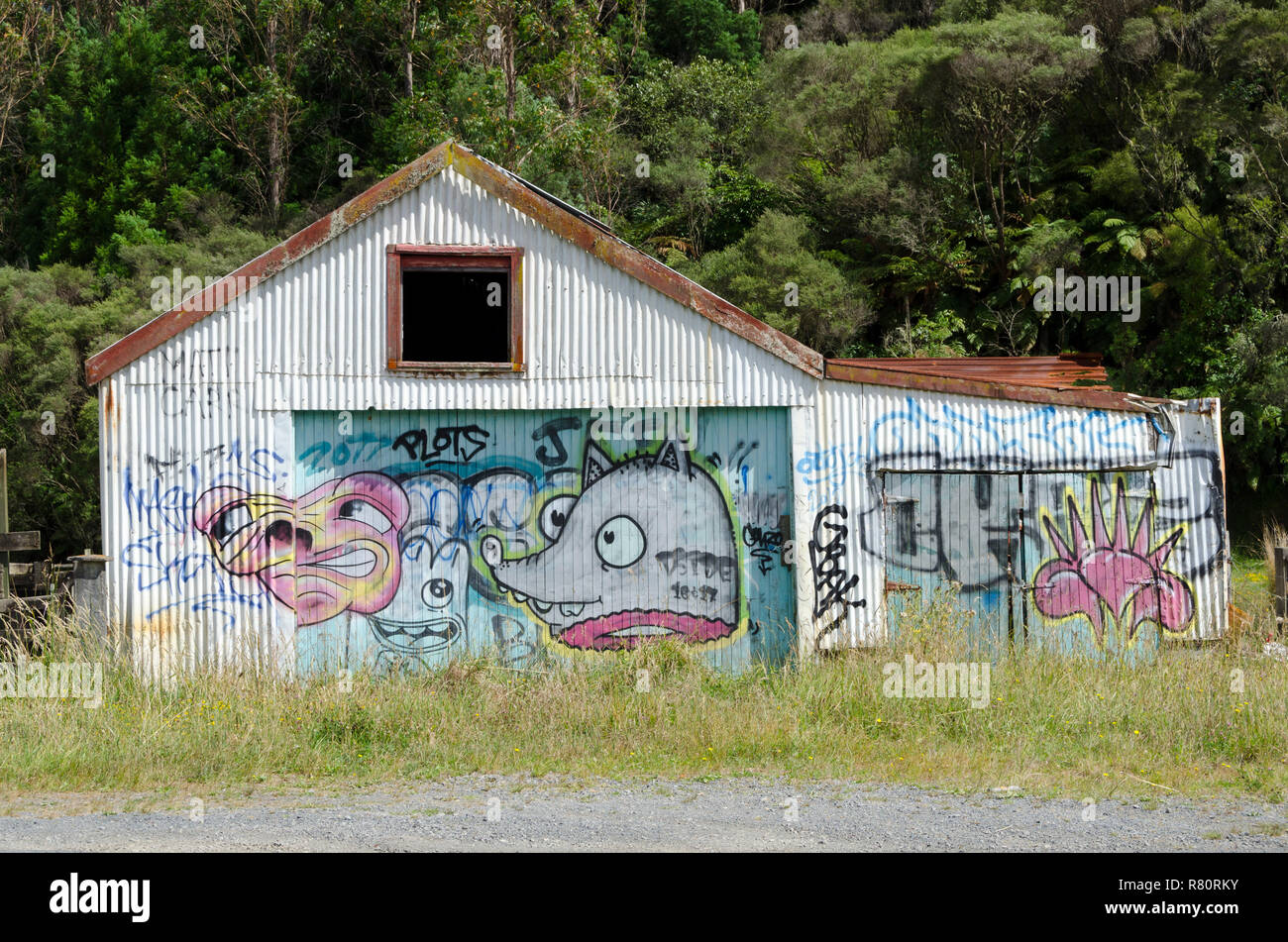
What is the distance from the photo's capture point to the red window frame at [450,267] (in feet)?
37.9

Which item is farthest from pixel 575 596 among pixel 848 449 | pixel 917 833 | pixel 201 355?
pixel 917 833

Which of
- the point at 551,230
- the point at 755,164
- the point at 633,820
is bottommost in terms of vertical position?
the point at 633,820

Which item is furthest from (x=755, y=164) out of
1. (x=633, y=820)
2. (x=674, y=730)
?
(x=633, y=820)

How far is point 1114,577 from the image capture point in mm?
11875

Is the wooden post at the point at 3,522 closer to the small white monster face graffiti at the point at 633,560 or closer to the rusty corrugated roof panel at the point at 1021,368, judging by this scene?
the small white monster face graffiti at the point at 633,560

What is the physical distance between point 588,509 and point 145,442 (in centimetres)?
438

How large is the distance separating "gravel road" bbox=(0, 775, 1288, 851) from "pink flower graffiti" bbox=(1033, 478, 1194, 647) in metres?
4.10

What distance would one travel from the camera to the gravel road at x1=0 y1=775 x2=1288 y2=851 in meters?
6.87

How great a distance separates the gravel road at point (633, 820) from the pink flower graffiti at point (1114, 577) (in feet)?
13.5

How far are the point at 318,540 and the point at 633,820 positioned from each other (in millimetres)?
5393

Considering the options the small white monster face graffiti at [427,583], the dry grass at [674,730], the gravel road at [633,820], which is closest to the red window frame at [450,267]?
the small white monster face graffiti at [427,583]

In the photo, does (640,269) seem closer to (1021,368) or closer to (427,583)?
(427,583)

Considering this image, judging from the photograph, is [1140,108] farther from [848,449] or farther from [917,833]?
[917,833]

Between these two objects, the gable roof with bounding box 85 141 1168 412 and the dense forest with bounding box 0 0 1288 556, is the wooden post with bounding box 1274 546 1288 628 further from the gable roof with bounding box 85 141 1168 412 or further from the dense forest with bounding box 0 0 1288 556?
the dense forest with bounding box 0 0 1288 556
